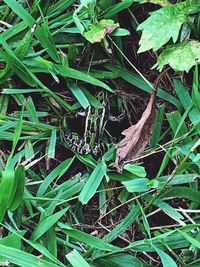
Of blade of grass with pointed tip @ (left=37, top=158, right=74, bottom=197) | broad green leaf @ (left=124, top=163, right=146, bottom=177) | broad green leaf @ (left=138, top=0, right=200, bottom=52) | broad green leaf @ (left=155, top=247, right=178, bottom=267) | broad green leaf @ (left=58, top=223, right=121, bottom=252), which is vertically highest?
broad green leaf @ (left=138, top=0, right=200, bottom=52)

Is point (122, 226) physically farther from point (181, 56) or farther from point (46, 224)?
point (181, 56)

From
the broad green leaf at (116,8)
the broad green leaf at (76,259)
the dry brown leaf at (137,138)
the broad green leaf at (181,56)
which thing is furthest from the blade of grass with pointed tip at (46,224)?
the broad green leaf at (116,8)

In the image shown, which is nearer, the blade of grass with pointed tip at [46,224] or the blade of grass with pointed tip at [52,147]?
the blade of grass with pointed tip at [46,224]

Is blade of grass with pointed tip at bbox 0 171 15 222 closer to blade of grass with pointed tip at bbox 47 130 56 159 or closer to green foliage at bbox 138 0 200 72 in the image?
blade of grass with pointed tip at bbox 47 130 56 159

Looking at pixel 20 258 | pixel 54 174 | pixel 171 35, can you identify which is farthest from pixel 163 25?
pixel 20 258

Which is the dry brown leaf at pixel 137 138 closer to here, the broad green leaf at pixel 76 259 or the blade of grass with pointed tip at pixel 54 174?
the blade of grass with pointed tip at pixel 54 174

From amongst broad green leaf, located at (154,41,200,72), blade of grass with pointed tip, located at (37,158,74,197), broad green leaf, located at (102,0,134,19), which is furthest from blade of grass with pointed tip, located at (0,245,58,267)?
broad green leaf, located at (102,0,134,19)
